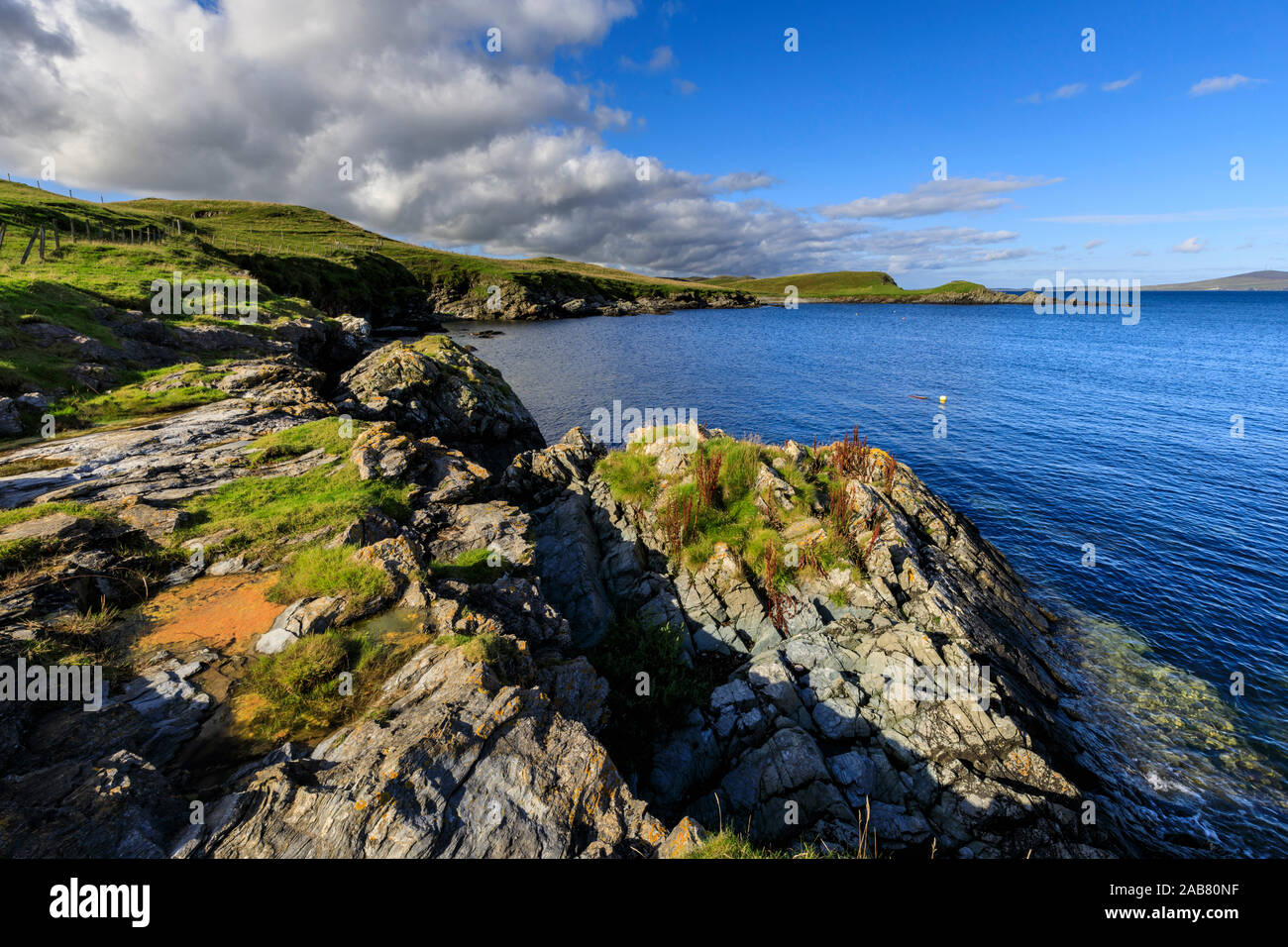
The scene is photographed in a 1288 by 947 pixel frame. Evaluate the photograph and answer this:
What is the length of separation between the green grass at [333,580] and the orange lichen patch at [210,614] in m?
0.38

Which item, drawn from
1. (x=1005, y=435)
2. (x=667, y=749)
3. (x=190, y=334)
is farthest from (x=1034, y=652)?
(x=190, y=334)

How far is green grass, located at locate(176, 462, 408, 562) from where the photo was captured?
13133 millimetres

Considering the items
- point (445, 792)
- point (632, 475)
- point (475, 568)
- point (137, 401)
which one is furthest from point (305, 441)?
point (445, 792)

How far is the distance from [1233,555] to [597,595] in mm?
34156

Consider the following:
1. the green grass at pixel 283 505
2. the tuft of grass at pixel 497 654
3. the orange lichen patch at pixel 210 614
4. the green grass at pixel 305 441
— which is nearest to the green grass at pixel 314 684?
the orange lichen patch at pixel 210 614

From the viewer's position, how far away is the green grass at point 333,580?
10.8 metres

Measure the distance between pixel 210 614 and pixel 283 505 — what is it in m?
5.00

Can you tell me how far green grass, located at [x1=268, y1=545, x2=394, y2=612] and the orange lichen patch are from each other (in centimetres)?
38

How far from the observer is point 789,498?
66.8 feet

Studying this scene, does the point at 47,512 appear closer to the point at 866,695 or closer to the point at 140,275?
the point at 866,695

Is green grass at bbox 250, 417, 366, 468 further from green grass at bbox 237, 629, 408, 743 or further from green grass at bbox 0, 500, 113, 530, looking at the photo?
green grass at bbox 237, 629, 408, 743

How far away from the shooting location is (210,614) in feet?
34.3
